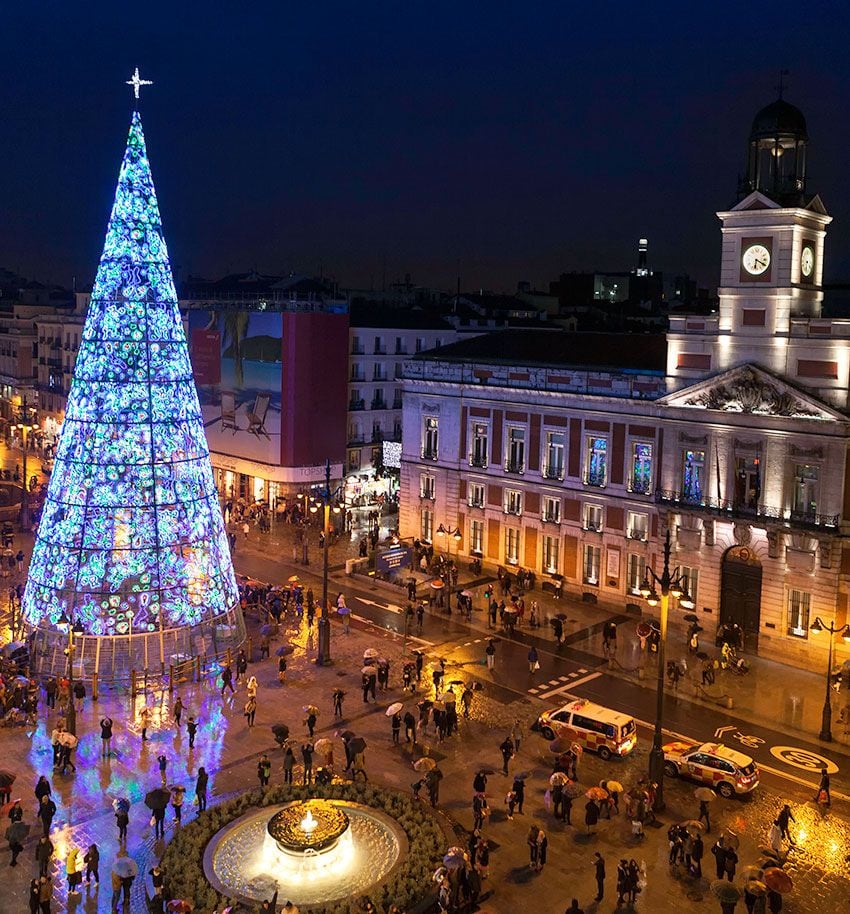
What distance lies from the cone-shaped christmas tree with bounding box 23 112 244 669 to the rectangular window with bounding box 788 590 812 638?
25.3 m

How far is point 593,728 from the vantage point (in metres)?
31.5

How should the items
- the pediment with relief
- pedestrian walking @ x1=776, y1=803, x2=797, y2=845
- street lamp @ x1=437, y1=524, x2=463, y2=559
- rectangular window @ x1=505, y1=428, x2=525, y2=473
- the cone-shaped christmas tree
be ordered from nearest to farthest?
1. pedestrian walking @ x1=776, y1=803, x2=797, y2=845
2. the cone-shaped christmas tree
3. the pediment with relief
4. rectangular window @ x1=505, y1=428, x2=525, y2=473
5. street lamp @ x1=437, y1=524, x2=463, y2=559

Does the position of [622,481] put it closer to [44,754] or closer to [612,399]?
[612,399]

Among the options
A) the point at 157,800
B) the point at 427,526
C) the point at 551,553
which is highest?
the point at 427,526

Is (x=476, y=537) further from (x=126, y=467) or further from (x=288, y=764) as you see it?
(x=288, y=764)

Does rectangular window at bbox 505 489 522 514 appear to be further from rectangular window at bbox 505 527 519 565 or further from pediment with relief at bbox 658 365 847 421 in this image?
pediment with relief at bbox 658 365 847 421

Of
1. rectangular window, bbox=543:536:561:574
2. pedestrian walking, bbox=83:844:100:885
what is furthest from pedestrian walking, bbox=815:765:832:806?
rectangular window, bbox=543:536:561:574

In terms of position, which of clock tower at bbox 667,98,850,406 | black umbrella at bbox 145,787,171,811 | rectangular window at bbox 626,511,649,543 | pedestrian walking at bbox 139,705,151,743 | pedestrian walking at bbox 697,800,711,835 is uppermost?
clock tower at bbox 667,98,850,406

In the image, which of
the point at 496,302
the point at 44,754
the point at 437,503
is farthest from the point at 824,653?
the point at 496,302

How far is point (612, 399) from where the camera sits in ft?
161

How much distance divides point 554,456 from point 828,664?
1869cm

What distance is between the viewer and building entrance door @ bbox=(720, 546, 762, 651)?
43.7 m

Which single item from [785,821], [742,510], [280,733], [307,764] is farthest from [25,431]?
[785,821]

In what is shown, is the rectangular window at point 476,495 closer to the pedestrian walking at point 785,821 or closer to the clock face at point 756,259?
the clock face at point 756,259
